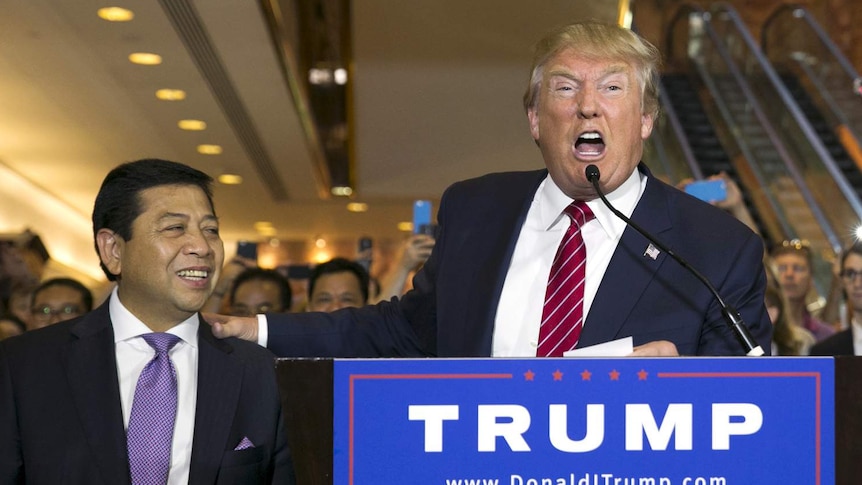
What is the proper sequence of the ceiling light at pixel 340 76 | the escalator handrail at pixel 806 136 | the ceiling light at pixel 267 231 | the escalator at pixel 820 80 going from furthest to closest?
the ceiling light at pixel 267 231 → the escalator at pixel 820 80 → the ceiling light at pixel 340 76 → the escalator handrail at pixel 806 136

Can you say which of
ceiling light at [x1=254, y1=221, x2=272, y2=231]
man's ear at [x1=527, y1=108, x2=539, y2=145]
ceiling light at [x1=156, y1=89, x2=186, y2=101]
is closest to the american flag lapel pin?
man's ear at [x1=527, y1=108, x2=539, y2=145]

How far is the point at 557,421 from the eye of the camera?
1551 millimetres

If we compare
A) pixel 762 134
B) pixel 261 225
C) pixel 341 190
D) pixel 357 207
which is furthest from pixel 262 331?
pixel 261 225

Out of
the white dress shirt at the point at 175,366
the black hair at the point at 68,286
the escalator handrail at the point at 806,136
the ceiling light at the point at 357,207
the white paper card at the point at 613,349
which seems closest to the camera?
the white paper card at the point at 613,349

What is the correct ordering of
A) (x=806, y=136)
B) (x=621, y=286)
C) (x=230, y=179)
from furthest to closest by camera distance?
(x=230, y=179), (x=806, y=136), (x=621, y=286)

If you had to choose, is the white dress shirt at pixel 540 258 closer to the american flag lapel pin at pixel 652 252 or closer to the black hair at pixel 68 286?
the american flag lapel pin at pixel 652 252

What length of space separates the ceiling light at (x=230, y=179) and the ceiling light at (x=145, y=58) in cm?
430

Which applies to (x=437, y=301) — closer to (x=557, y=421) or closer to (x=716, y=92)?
(x=557, y=421)

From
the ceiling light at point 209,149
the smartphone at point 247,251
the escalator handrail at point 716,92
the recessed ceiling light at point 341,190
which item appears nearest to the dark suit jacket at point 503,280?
the smartphone at point 247,251

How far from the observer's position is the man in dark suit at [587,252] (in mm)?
2055

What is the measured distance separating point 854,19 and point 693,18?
94.4 inches

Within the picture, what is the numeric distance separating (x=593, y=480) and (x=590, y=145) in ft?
2.58

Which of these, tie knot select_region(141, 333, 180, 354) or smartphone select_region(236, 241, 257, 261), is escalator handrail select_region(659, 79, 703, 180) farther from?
tie knot select_region(141, 333, 180, 354)

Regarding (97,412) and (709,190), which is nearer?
(97,412)
